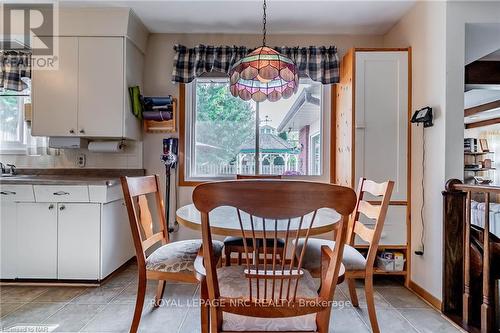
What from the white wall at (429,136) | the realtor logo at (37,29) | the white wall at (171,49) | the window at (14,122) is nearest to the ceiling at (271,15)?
the white wall at (171,49)

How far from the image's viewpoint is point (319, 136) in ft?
9.83

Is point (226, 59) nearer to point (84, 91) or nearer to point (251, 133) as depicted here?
point (251, 133)

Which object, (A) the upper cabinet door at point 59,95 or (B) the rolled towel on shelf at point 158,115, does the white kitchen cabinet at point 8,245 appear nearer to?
(A) the upper cabinet door at point 59,95

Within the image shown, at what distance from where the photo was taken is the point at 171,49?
2.96 meters

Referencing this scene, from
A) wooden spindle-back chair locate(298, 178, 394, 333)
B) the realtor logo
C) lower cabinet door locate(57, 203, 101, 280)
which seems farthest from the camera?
the realtor logo

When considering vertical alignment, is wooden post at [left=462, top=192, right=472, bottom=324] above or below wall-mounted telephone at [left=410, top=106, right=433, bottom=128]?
below

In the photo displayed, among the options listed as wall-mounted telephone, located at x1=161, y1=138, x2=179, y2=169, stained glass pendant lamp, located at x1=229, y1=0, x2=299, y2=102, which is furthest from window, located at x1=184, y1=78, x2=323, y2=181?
stained glass pendant lamp, located at x1=229, y1=0, x2=299, y2=102

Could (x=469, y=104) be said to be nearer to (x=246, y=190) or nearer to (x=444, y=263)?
(x=444, y=263)

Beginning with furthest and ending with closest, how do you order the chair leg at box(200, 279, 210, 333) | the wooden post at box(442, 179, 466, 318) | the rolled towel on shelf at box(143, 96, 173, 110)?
1. the rolled towel on shelf at box(143, 96, 173, 110)
2. the wooden post at box(442, 179, 466, 318)
3. the chair leg at box(200, 279, 210, 333)

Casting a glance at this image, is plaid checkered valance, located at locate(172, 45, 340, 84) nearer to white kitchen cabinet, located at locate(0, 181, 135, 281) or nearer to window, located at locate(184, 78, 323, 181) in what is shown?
window, located at locate(184, 78, 323, 181)

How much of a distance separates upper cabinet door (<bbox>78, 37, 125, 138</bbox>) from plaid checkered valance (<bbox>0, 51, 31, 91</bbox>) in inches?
25.6

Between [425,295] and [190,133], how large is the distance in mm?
2567

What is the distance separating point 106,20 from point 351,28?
7.80 ft

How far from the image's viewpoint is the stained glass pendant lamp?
5.66 feet
